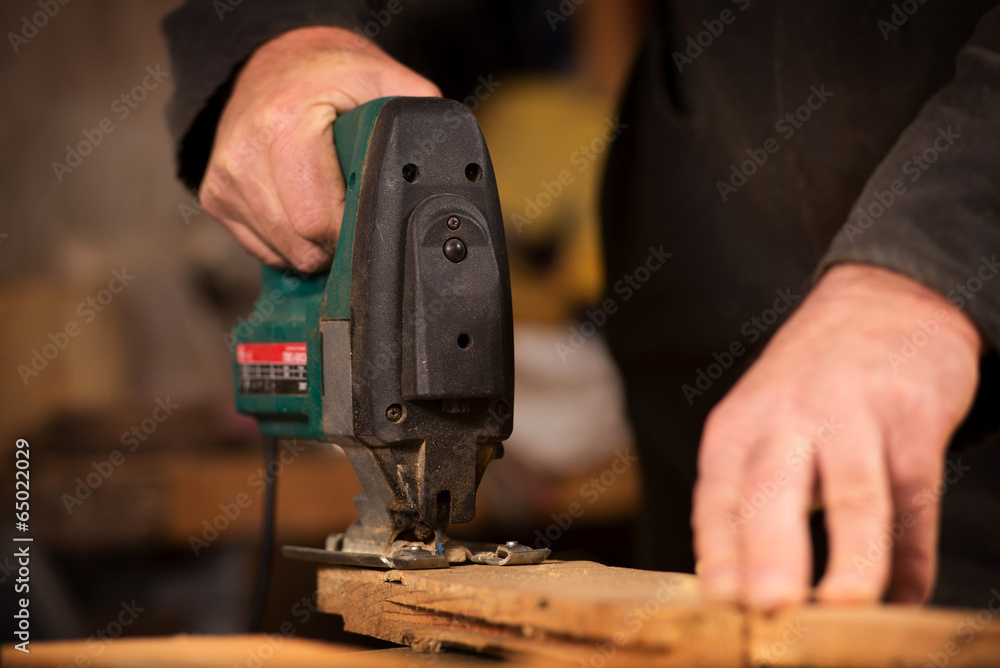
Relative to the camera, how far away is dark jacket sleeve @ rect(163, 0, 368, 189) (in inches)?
51.6

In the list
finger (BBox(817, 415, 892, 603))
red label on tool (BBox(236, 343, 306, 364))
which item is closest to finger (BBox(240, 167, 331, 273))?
red label on tool (BBox(236, 343, 306, 364))

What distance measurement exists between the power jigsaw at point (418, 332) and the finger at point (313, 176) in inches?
2.4

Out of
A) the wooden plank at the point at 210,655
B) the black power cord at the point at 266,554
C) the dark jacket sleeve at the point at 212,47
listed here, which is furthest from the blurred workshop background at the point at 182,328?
the wooden plank at the point at 210,655

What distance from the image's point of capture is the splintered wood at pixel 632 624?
611mm

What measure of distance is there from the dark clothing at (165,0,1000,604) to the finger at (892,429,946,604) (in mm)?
113

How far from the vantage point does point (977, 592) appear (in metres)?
1.56

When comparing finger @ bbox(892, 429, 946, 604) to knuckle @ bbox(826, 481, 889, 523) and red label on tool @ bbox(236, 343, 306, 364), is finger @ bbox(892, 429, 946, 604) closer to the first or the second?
knuckle @ bbox(826, 481, 889, 523)

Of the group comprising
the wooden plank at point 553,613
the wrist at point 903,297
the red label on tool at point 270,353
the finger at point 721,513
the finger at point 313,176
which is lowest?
the wooden plank at point 553,613

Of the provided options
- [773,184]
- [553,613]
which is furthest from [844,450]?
[773,184]

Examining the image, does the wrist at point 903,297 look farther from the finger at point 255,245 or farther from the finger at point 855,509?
the finger at point 255,245

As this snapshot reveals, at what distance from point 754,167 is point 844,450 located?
0.91 metres

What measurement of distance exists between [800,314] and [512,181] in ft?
8.57

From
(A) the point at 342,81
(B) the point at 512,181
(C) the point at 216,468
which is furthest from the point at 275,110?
(B) the point at 512,181

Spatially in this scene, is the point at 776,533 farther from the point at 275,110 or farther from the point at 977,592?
the point at 977,592
